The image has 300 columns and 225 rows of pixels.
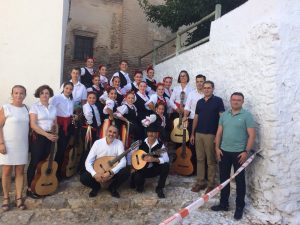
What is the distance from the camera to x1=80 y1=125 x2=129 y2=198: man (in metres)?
5.00

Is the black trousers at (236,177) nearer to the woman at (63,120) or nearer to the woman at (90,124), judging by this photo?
the woman at (90,124)

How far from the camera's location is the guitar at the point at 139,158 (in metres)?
5.20

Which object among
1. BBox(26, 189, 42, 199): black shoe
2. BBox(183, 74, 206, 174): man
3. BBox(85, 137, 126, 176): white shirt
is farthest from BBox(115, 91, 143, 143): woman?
BBox(26, 189, 42, 199): black shoe

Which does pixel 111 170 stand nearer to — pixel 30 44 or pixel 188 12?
pixel 30 44

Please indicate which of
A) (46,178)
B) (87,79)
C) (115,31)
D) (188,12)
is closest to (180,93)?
(87,79)

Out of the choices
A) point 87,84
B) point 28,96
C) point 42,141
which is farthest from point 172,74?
point 42,141

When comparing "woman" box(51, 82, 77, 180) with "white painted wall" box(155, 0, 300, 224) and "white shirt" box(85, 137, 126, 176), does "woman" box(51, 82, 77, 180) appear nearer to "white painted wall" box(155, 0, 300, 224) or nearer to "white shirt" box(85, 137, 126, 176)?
"white shirt" box(85, 137, 126, 176)

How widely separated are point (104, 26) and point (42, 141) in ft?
31.3

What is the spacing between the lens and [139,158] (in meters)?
5.25

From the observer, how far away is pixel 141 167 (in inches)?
205

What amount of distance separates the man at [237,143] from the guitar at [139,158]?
961 mm

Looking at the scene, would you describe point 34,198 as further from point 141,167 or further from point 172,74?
point 172,74

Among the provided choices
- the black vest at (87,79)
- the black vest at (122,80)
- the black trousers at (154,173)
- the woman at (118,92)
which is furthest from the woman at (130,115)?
the black vest at (87,79)

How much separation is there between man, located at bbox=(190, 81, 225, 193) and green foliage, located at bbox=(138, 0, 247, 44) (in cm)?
510
